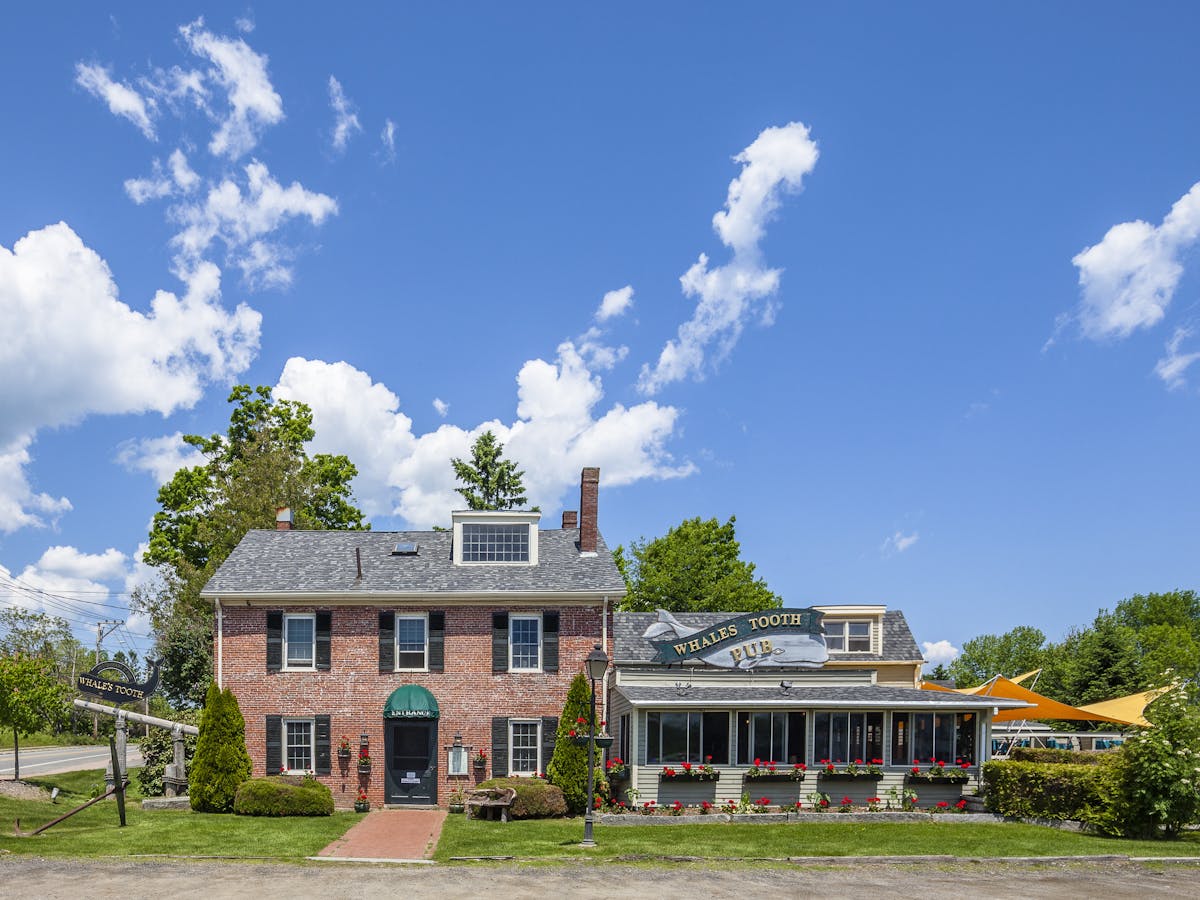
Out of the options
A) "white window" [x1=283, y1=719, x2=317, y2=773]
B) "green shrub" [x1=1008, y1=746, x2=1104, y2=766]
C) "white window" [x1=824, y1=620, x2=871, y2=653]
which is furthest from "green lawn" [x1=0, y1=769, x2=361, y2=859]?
"green shrub" [x1=1008, y1=746, x2=1104, y2=766]

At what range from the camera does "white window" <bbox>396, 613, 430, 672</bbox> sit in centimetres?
2902

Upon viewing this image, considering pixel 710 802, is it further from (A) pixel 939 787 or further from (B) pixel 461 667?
(B) pixel 461 667

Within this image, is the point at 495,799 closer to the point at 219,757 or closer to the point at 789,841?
the point at 789,841

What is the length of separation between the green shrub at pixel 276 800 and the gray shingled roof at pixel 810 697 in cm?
856

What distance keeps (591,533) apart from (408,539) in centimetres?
619

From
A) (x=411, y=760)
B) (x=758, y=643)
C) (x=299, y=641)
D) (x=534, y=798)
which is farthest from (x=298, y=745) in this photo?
(x=758, y=643)

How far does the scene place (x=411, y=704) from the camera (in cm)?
2827

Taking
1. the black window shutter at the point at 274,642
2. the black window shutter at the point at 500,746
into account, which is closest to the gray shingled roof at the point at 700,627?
the black window shutter at the point at 500,746

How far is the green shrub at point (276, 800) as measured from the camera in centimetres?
2591

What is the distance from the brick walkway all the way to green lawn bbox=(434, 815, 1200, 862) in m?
0.50

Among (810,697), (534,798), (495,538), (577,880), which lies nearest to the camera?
(577,880)

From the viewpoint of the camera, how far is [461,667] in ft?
94.8

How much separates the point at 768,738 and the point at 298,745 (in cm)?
1327

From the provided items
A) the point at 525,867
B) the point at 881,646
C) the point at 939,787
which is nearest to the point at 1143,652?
the point at 881,646
